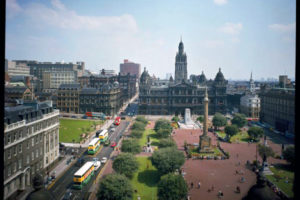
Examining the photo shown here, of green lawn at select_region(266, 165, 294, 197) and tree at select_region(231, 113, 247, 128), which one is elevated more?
tree at select_region(231, 113, 247, 128)

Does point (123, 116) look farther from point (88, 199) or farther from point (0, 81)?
point (0, 81)

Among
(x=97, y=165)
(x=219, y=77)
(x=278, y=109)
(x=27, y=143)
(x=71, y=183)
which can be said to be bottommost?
(x=71, y=183)

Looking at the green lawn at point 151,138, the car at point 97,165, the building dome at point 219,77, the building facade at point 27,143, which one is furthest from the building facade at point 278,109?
the building facade at point 27,143

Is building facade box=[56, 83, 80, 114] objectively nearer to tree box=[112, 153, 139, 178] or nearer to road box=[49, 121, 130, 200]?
road box=[49, 121, 130, 200]

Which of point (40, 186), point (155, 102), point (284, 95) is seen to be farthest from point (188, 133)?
point (40, 186)

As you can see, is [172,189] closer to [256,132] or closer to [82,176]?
[82,176]

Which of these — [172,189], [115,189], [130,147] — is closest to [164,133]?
[130,147]

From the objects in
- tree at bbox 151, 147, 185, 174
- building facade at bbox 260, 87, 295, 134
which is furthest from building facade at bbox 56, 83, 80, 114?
building facade at bbox 260, 87, 295, 134

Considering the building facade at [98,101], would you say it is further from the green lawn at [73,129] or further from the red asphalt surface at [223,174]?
the red asphalt surface at [223,174]
